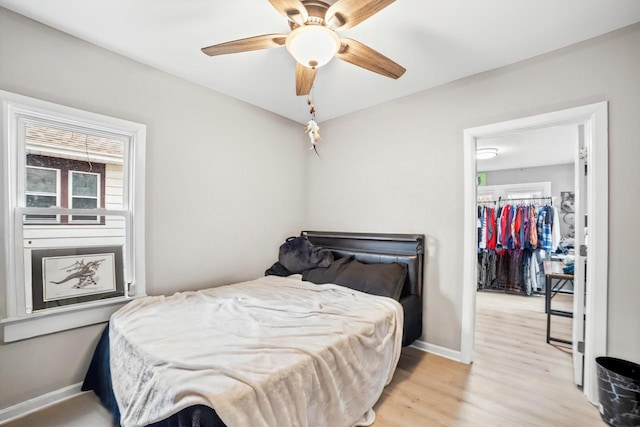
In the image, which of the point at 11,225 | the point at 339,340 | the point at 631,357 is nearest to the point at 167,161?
the point at 11,225

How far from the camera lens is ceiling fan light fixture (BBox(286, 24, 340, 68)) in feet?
4.84

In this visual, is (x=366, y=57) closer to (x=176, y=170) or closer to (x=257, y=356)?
(x=257, y=356)

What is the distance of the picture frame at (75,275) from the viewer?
192cm

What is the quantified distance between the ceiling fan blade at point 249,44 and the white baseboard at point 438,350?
2814 millimetres

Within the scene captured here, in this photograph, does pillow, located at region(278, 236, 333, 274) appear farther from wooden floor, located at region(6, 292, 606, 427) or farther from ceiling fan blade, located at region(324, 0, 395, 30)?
ceiling fan blade, located at region(324, 0, 395, 30)

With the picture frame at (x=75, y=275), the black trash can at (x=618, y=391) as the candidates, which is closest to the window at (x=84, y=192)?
the picture frame at (x=75, y=275)

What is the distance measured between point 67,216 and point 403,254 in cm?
277

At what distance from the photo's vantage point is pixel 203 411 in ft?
3.37

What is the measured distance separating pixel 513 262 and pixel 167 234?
223 inches

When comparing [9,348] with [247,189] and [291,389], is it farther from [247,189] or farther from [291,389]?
[247,189]

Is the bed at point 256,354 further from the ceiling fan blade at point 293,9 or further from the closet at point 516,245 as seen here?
the closet at point 516,245

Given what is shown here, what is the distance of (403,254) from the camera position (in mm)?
2799

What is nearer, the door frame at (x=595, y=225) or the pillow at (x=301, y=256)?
the door frame at (x=595, y=225)

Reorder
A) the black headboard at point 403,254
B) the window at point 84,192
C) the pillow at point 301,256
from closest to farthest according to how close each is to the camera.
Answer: the window at point 84,192
the black headboard at point 403,254
the pillow at point 301,256
